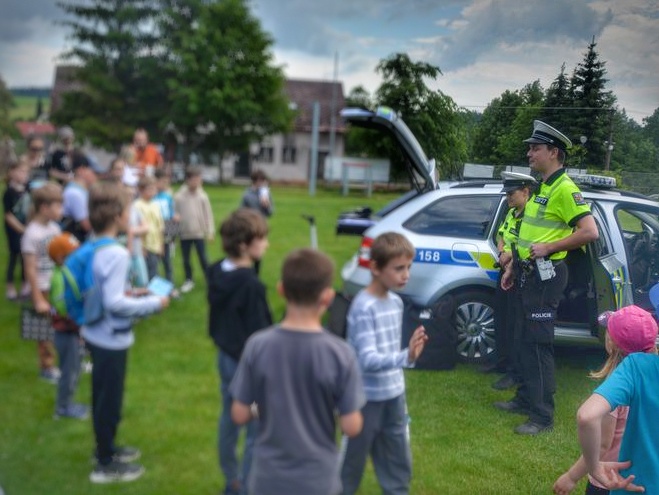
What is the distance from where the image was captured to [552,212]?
99 centimetres

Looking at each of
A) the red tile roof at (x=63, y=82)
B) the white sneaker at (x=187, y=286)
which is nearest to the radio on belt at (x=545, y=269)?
the red tile roof at (x=63, y=82)

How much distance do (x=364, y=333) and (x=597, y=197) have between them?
0.54 metres

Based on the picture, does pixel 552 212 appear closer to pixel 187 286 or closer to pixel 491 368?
pixel 491 368

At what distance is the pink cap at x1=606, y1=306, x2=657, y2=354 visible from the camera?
38.9 inches

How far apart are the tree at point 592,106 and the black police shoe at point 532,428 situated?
41 centimetres

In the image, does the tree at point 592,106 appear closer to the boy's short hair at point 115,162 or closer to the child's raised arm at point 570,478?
the child's raised arm at point 570,478

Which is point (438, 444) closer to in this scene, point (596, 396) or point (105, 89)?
point (596, 396)

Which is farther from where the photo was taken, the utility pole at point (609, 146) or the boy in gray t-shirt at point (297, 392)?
the boy in gray t-shirt at point (297, 392)

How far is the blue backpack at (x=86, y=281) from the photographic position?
314cm

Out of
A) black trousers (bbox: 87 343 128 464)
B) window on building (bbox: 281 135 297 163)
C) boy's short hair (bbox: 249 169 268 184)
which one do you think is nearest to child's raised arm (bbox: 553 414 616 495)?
black trousers (bbox: 87 343 128 464)

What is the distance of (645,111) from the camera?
100 cm

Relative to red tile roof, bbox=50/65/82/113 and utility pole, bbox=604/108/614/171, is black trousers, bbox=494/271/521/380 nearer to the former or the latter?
utility pole, bbox=604/108/614/171

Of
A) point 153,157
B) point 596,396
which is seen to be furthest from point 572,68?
point 153,157

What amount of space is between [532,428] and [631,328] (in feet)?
0.72
